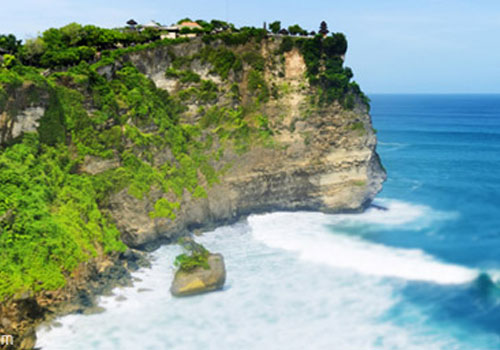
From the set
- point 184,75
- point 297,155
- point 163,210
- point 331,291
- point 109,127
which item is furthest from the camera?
point 297,155

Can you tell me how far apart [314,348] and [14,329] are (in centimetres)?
1831

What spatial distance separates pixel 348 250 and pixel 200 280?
15330mm

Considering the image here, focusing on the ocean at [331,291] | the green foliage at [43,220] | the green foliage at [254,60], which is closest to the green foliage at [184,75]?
the green foliage at [254,60]

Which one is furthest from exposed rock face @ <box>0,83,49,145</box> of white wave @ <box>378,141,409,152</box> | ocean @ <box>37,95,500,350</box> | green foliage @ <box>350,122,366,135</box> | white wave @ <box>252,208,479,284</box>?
white wave @ <box>378,141,409,152</box>

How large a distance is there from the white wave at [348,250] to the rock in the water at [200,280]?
928cm

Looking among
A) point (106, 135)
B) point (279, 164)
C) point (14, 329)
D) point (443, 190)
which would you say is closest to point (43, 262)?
point (14, 329)

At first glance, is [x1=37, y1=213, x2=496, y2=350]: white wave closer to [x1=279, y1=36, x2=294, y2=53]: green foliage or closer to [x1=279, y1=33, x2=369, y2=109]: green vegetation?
[x1=279, y1=33, x2=369, y2=109]: green vegetation

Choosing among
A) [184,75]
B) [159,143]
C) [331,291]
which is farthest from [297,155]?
[331,291]

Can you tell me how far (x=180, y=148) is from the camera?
1806 inches

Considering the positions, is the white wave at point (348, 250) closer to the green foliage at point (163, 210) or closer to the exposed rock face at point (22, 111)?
Result: the green foliage at point (163, 210)

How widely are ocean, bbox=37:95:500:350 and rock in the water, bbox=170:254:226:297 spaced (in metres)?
0.67

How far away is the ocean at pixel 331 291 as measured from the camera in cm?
3002

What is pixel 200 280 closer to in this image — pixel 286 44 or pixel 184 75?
pixel 184 75

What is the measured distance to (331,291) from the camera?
1412 inches
